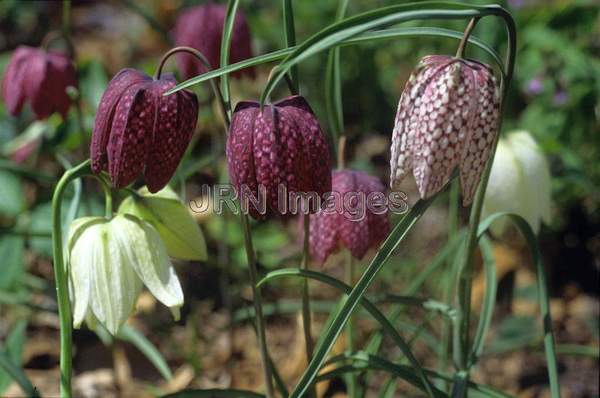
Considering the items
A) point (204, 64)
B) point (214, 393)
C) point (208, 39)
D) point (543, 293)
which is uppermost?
point (208, 39)

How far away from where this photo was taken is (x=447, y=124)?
1.02 m

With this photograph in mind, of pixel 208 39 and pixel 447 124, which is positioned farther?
pixel 208 39

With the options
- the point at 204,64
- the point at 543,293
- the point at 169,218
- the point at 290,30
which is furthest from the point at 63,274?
the point at 543,293

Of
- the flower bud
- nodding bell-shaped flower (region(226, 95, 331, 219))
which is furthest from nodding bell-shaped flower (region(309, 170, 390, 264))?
nodding bell-shaped flower (region(226, 95, 331, 219))

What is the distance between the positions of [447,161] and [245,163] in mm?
233

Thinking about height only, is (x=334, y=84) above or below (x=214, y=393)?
above

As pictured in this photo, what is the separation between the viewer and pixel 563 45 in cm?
262

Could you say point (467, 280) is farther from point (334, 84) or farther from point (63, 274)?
point (63, 274)

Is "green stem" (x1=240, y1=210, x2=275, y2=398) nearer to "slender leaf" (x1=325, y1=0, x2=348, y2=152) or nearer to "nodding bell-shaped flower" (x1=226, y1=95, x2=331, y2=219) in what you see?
"nodding bell-shaped flower" (x1=226, y1=95, x2=331, y2=219)

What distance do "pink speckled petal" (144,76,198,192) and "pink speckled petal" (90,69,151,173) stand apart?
0.04 m

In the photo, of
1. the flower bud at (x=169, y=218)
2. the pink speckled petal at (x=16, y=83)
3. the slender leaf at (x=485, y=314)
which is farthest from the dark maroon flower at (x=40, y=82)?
the slender leaf at (x=485, y=314)

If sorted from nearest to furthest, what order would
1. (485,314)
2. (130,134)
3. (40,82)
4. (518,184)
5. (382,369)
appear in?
(130,134), (382,369), (485,314), (518,184), (40,82)

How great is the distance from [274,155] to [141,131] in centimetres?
17

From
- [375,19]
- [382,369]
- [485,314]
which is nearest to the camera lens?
[375,19]
